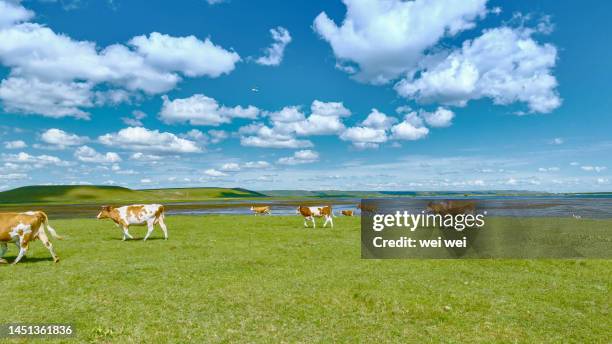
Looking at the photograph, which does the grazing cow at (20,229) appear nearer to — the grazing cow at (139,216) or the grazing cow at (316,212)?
the grazing cow at (139,216)

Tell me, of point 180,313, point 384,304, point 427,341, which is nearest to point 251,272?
point 180,313

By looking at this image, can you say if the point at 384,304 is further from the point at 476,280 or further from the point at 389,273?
the point at 476,280

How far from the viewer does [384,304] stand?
1101 cm

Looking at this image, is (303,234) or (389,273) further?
(303,234)

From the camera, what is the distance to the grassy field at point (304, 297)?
9.04m

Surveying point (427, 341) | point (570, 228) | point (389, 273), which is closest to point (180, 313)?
point (427, 341)

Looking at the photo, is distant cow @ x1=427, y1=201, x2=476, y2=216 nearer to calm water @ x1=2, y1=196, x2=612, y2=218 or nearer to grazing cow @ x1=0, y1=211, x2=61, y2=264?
calm water @ x1=2, y1=196, x2=612, y2=218

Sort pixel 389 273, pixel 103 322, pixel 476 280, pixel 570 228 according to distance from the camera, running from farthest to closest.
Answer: pixel 570 228
pixel 389 273
pixel 476 280
pixel 103 322

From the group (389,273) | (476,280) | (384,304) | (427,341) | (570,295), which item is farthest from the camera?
(389,273)

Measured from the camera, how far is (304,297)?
38.0ft

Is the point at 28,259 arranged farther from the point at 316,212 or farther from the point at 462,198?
the point at 462,198

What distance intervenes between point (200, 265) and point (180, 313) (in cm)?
595

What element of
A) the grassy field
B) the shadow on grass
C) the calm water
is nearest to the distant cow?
the calm water

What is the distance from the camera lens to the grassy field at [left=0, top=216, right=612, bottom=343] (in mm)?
9039
